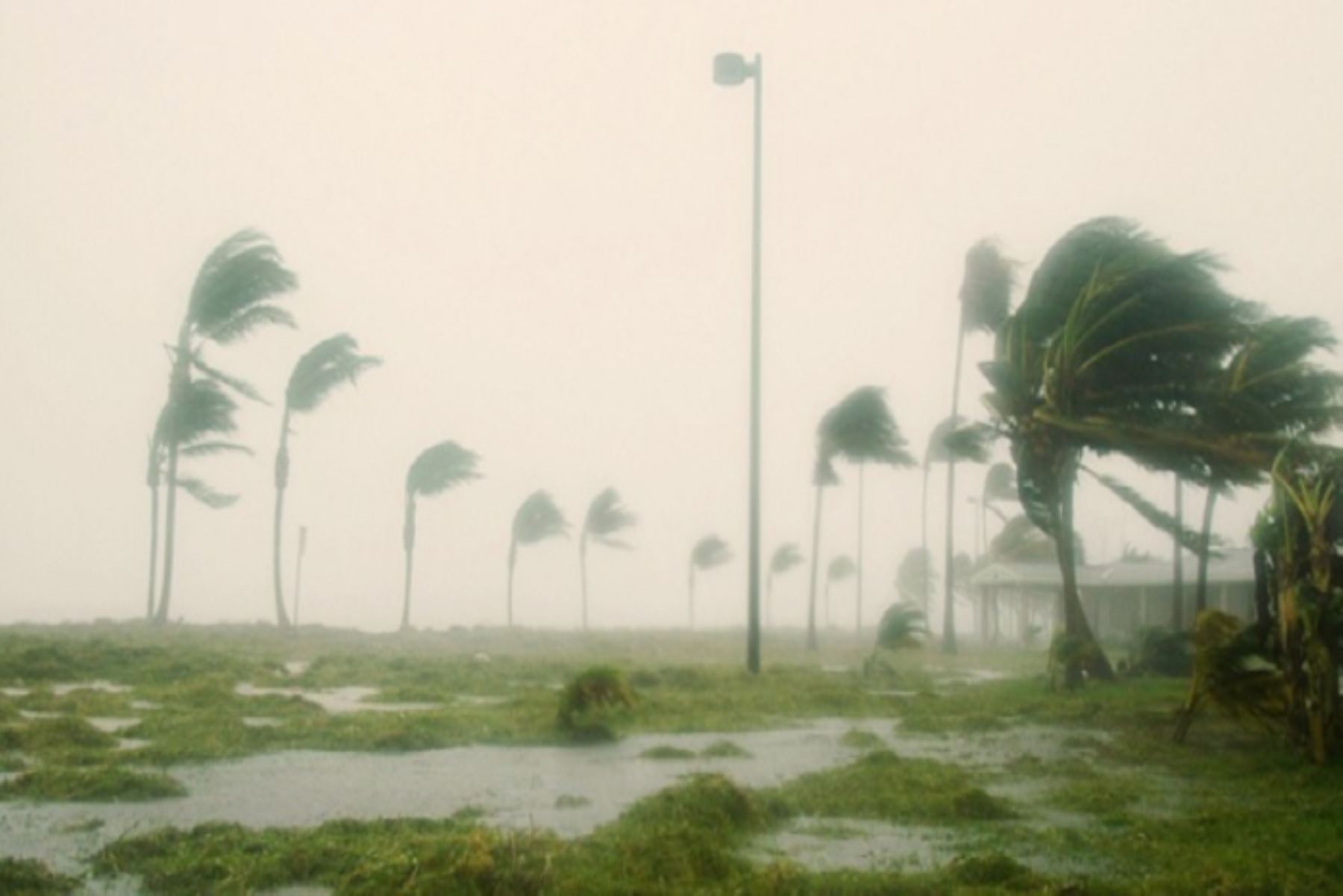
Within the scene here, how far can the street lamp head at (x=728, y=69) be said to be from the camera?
20031 millimetres

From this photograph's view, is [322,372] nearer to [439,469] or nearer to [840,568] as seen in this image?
[439,469]

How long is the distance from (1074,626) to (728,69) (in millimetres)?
12269

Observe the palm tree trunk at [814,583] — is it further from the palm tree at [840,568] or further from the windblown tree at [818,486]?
the palm tree at [840,568]

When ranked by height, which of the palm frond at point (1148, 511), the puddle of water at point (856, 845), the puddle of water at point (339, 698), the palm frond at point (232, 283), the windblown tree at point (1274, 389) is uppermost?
the palm frond at point (232, 283)

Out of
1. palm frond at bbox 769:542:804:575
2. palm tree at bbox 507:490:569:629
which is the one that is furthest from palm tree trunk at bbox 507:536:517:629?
palm frond at bbox 769:542:804:575

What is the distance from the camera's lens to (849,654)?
116ft

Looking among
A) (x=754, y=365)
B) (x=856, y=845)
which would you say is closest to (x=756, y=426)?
(x=754, y=365)

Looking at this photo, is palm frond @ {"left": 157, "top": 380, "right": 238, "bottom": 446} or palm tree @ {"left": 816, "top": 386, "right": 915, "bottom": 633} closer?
palm frond @ {"left": 157, "top": 380, "right": 238, "bottom": 446}

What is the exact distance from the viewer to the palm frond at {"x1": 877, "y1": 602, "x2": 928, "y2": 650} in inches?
870

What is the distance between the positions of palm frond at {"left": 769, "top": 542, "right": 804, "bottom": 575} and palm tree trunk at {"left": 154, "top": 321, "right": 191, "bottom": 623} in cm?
5896

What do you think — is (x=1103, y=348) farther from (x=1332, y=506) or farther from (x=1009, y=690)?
(x=1332, y=506)

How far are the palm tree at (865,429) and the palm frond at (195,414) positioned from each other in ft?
68.3

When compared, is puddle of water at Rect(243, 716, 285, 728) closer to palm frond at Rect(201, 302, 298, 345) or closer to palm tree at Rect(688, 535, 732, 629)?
palm frond at Rect(201, 302, 298, 345)

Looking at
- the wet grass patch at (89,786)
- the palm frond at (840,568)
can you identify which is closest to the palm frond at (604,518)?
the palm frond at (840,568)
